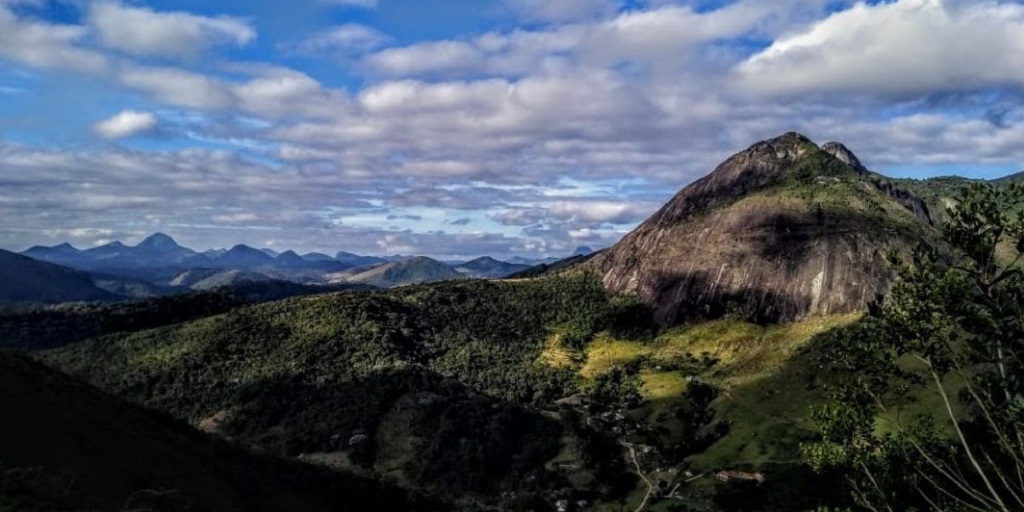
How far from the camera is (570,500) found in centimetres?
16062

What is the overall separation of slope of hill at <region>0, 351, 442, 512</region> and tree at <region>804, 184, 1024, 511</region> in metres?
47.3

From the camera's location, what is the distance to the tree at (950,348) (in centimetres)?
2147

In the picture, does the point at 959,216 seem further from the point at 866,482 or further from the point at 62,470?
the point at 62,470

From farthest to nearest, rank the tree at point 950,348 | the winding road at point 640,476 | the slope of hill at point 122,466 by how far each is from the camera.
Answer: the winding road at point 640,476, the slope of hill at point 122,466, the tree at point 950,348

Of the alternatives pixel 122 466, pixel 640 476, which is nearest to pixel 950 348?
pixel 122 466

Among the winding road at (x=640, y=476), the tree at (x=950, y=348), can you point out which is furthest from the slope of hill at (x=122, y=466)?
the winding road at (x=640, y=476)

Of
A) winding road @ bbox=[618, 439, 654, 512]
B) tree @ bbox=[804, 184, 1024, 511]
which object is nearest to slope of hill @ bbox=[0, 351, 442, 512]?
tree @ bbox=[804, 184, 1024, 511]

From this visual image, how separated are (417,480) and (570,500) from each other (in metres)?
40.9

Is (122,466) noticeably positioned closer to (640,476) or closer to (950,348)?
(950,348)

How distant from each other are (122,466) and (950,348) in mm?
78782

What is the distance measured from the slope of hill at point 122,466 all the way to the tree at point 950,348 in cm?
4727

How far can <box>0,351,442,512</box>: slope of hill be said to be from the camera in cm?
6294

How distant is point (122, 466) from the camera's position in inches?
2990

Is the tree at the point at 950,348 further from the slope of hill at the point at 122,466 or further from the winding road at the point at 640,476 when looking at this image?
the winding road at the point at 640,476
